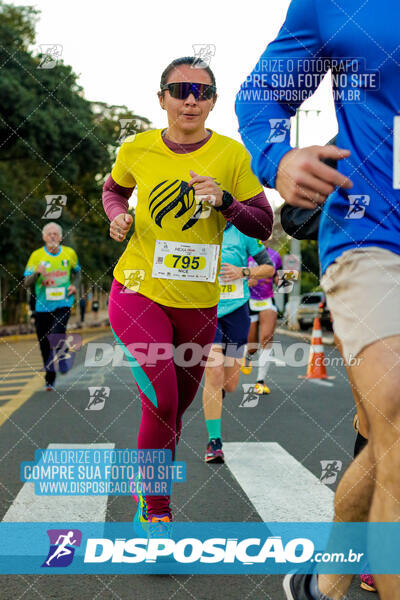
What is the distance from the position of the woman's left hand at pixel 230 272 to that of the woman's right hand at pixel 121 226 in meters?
2.70

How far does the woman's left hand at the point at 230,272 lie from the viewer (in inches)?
245

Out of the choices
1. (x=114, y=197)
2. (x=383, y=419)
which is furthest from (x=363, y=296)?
(x=114, y=197)

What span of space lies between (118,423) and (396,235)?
566cm

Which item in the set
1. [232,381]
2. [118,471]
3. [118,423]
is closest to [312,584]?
[118,471]

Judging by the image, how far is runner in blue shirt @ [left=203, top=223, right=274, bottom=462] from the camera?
5711 millimetres

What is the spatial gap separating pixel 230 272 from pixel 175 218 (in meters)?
2.78

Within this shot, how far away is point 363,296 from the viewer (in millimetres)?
1944

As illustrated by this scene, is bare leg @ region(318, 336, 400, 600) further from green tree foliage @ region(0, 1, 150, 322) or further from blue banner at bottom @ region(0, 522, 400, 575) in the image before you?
green tree foliage @ region(0, 1, 150, 322)

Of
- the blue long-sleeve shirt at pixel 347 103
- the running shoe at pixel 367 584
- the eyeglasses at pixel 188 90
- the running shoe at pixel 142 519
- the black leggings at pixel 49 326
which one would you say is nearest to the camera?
the blue long-sleeve shirt at pixel 347 103

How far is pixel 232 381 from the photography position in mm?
6637

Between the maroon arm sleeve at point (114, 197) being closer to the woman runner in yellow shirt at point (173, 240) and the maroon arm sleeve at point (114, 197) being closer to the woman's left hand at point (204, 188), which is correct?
the woman runner in yellow shirt at point (173, 240)

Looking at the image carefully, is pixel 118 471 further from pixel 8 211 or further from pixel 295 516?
pixel 8 211

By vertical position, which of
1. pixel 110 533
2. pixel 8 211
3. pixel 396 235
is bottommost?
pixel 8 211

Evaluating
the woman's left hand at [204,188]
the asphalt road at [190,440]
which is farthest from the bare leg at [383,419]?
the woman's left hand at [204,188]
